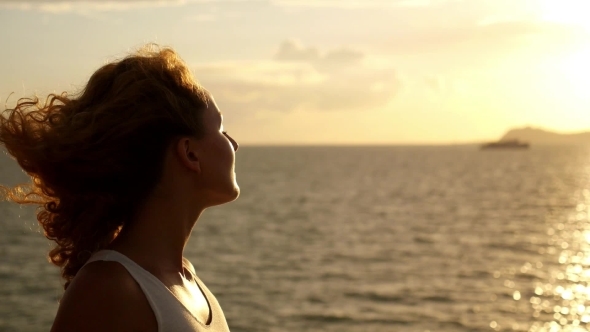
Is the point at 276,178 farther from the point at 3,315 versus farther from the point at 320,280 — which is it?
the point at 3,315

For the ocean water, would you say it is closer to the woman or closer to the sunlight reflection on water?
the sunlight reflection on water

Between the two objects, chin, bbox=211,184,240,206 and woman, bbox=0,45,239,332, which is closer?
woman, bbox=0,45,239,332

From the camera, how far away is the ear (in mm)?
2217

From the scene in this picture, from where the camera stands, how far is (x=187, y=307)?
2123 mm

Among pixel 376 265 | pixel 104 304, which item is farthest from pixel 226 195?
pixel 376 265

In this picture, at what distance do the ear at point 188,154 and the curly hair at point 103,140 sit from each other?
2 cm

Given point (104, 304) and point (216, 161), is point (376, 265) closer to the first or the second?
point (216, 161)

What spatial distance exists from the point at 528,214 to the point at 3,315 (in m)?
42.0

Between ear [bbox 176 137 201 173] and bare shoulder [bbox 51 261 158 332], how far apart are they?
1.23 ft

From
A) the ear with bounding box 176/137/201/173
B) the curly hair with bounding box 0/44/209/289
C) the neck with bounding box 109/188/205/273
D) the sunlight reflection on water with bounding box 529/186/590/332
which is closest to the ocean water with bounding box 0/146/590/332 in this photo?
the sunlight reflection on water with bounding box 529/186/590/332

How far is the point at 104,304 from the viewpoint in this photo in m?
1.93

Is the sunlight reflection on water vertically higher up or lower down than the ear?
lower down

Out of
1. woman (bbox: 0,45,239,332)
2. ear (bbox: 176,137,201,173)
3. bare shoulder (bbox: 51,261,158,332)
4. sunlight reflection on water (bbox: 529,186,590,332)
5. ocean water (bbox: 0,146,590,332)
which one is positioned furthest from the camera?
sunlight reflection on water (bbox: 529,186,590,332)

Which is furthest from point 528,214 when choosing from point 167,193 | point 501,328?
point 167,193
